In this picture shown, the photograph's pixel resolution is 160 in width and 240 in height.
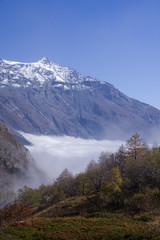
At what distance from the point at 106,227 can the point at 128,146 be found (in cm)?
2820

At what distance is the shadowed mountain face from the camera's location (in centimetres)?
15712

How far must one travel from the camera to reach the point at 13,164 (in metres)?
172

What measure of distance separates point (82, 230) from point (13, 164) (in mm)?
159187

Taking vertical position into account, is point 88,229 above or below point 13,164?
below

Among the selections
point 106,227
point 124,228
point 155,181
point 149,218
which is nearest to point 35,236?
point 106,227

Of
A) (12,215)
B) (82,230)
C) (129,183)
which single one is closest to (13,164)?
(129,183)

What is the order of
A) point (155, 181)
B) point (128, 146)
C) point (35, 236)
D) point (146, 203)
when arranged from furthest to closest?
point (128, 146) < point (155, 181) < point (146, 203) < point (35, 236)

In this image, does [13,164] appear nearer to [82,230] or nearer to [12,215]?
[12,215]

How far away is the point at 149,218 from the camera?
2642 cm

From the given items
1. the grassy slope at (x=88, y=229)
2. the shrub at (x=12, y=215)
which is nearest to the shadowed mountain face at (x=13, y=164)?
the shrub at (x=12, y=215)

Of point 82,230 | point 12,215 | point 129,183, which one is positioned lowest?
point 82,230

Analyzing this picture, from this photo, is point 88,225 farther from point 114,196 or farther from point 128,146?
point 128,146

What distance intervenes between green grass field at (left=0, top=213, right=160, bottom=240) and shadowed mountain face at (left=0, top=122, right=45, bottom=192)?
131 m

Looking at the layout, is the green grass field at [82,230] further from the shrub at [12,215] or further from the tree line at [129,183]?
the tree line at [129,183]
